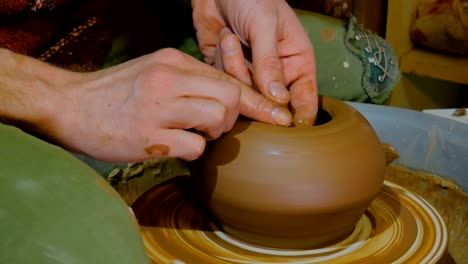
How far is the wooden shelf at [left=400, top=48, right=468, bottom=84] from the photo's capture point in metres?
2.27

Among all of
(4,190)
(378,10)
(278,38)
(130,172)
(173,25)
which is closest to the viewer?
(4,190)

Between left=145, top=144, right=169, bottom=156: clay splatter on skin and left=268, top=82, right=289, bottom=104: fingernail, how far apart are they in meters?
0.20

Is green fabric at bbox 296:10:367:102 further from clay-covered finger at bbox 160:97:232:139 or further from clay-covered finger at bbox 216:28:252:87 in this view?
clay-covered finger at bbox 160:97:232:139

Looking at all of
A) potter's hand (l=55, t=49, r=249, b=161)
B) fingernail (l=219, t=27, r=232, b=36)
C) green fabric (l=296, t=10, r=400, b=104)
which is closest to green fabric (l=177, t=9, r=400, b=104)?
green fabric (l=296, t=10, r=400, b=104)

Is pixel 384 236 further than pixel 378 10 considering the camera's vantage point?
No

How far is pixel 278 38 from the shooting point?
3.45ft

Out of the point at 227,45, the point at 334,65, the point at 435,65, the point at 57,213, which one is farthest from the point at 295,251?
the point at 435,65

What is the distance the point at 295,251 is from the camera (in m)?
0.89

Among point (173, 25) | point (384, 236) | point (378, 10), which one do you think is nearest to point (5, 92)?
point (384, 236)

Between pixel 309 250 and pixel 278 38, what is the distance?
37 centimetres

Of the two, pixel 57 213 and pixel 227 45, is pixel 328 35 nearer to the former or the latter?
pixel 227 45

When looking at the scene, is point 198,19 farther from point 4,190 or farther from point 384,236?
point 4,190

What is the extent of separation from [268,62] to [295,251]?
0.95ft

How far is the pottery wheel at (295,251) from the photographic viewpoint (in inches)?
34.3
